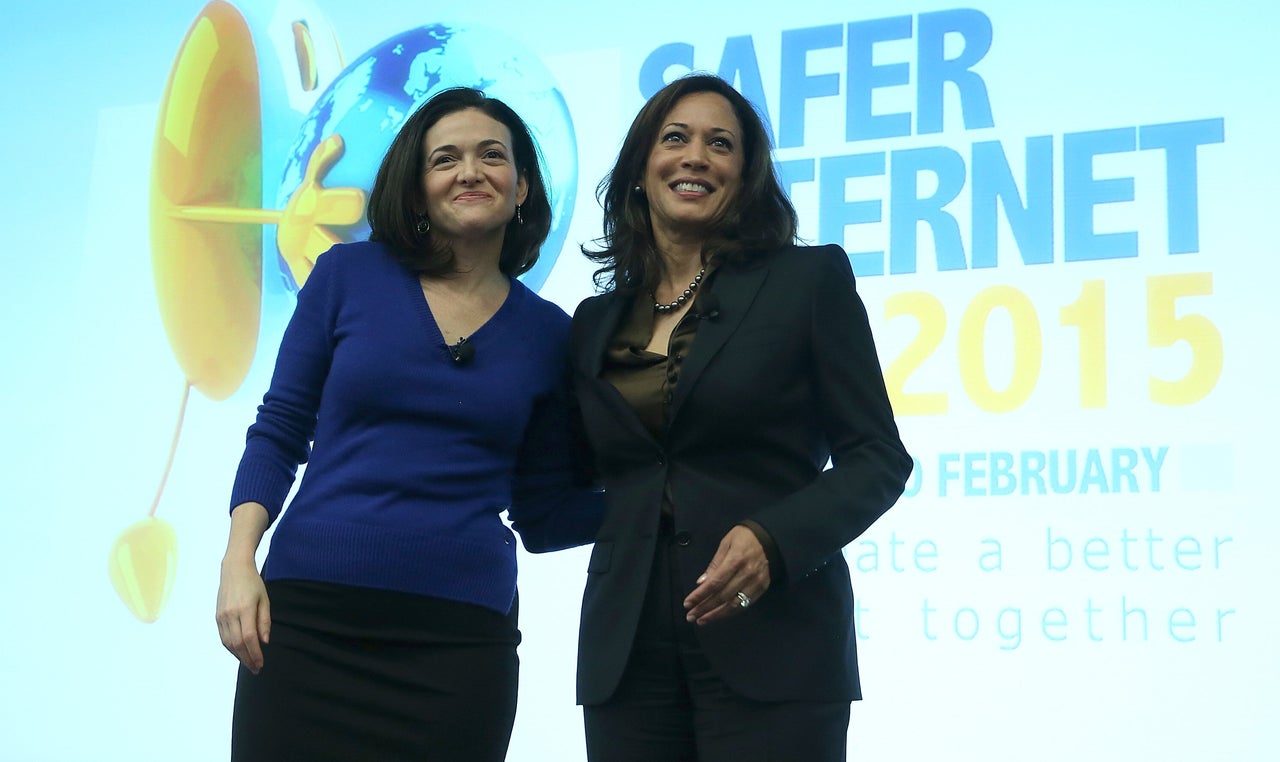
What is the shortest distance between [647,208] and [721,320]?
11.0 inches

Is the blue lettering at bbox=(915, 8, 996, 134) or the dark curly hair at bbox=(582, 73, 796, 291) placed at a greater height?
the blue lettering at bbox=(915, 8, 996, 134)

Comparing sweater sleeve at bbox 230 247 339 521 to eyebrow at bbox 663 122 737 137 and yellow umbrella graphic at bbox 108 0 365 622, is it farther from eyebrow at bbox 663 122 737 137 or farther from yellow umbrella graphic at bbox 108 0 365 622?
yellow umbrella graphic at bbox 108 0 365 622

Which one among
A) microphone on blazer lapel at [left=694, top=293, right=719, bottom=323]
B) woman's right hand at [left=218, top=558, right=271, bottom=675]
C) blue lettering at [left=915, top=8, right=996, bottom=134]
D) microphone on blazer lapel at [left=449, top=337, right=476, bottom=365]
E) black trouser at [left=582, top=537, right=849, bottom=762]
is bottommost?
black trouser at [left=582, top=537, right=849, bottom=762]

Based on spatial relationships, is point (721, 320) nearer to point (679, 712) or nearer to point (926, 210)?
point (679, 712)

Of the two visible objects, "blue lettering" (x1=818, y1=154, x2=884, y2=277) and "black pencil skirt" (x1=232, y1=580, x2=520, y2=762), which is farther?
"blue lettering" (x1=818, y1=154, x2=884, y2=277)

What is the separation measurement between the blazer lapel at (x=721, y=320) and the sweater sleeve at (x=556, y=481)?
0.25 meters

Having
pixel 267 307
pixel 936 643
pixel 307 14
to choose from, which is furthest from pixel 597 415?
pixel 307 14

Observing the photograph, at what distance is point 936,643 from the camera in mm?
2982

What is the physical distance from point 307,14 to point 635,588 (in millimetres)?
2961

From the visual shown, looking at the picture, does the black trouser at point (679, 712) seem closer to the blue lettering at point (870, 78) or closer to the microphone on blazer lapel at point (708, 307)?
the microphone on blazer lapel at point (708, 307)

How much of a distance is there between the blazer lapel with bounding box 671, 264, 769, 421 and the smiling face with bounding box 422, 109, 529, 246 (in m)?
0.30

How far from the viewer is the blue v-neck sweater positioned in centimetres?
154

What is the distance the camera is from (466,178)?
1.69 metres

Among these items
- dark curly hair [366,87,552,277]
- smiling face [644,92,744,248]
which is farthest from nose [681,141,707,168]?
dark curly hair [366,87,552,277]
